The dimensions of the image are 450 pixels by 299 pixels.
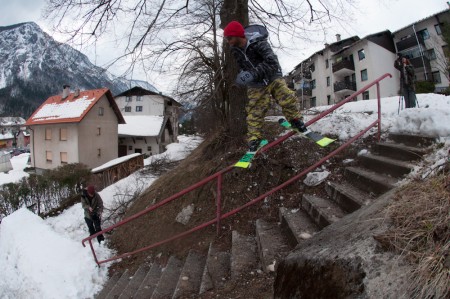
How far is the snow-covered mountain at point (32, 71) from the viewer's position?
6180 mm

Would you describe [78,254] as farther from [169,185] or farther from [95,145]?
[95,145]

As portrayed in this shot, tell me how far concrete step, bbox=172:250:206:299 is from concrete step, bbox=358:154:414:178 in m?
2.92

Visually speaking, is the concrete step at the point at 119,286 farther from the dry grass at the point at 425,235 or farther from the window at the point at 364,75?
the window at the point at 364,75

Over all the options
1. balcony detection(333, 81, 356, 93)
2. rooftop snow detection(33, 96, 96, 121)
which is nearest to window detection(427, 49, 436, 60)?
balcony detection(333, 81, 356, 93)

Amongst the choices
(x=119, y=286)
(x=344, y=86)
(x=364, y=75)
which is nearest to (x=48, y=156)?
(x=119, y=286)

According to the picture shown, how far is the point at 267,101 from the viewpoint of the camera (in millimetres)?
4445

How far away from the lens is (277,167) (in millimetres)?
5441

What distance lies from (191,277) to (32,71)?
158104 mm

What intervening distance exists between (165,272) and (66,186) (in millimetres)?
13207

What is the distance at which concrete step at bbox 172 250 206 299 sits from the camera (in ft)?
12.3

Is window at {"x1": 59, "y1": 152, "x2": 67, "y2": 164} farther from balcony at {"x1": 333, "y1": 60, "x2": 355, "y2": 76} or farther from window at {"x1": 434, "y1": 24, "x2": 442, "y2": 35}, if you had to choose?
window at {"x1": 434, "y1": 24, "x2": 442, "y2": 35}

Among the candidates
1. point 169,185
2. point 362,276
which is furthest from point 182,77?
point 362,276

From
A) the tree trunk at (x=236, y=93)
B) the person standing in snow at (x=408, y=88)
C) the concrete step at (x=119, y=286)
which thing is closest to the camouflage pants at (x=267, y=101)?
the tree trunk at (x=236, y=93)

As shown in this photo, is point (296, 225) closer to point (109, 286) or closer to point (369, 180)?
point (369, 180)
